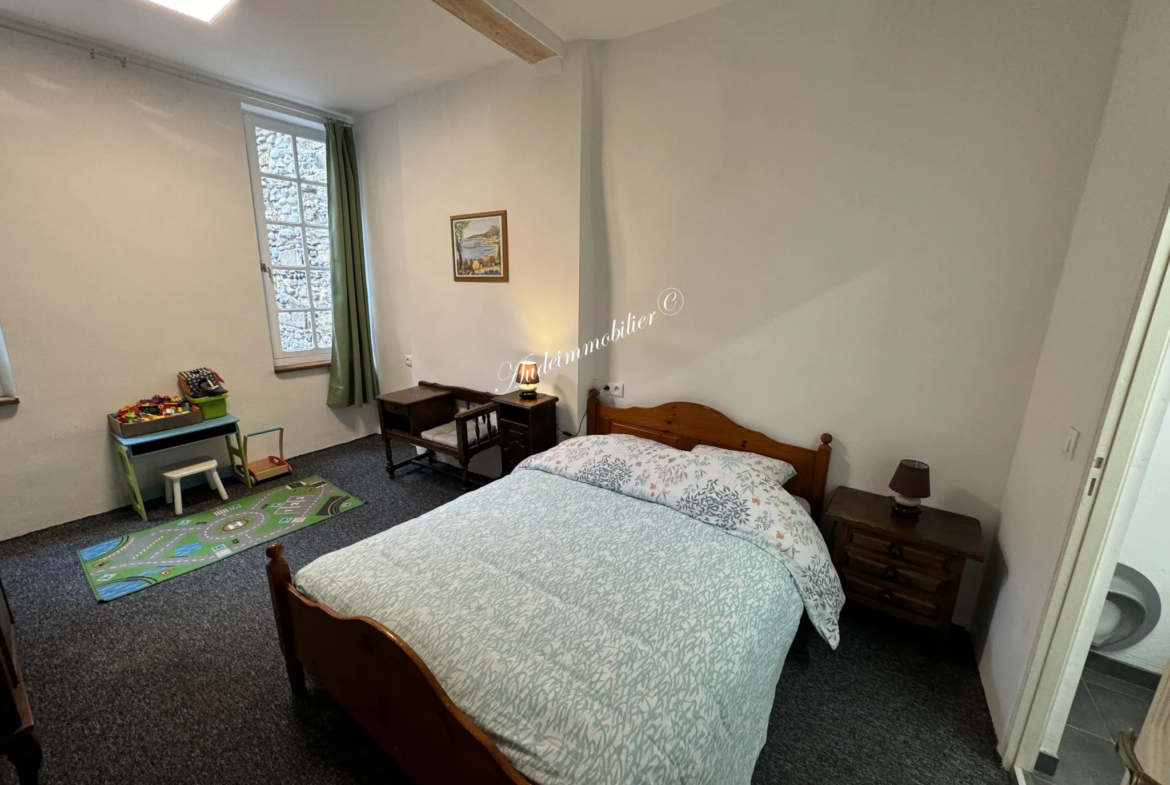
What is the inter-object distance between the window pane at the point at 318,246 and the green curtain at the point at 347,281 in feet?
0.65

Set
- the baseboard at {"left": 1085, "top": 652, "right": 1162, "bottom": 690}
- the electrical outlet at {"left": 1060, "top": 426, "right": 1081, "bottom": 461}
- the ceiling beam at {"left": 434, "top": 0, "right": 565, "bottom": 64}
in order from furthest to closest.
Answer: the ceiling beam at {"left": 434, "top": 0, "right": 565, "bottom": 64} → the baseboard at {"left": 1085, "top": 652, "right": 1162, "bottom": 690} → the electrical outlet at {"left": 1060, "top": 426, "right": 1081, "bottom": 461}

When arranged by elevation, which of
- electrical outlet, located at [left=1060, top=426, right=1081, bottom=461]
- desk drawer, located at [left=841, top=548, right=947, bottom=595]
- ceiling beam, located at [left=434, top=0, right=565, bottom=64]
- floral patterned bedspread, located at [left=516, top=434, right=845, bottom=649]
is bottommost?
desk drawer, located at [left=841, top=548, right=947, bottom=595]

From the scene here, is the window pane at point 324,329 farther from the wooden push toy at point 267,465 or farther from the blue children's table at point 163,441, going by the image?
the blue children's table at point 163,441

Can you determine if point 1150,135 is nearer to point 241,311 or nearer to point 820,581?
point 820,581

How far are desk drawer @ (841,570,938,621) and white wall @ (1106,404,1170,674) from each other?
674mm

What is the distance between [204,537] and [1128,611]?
4.32m

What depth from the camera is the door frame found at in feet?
3.70

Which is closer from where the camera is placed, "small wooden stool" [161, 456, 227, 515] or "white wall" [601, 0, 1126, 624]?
"white wall" [601, 0, 1126, 624]

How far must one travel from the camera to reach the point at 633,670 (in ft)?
3.71

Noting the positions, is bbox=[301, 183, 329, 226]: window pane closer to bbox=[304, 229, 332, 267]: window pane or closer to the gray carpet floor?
bbox=[304, 229, 332, 267]: window pane

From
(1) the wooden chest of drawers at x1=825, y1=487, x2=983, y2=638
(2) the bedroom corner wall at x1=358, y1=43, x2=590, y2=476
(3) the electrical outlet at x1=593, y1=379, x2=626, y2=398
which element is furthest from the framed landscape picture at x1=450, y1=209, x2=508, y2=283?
(1) the wooden chest of drawers at x1=825, y1=487, x2=983, y2=638

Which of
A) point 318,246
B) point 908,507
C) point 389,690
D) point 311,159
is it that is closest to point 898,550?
point 908,507

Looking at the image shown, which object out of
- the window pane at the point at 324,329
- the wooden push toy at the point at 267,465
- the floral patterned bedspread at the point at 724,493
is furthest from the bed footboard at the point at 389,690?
the window pane at the point at 324,329

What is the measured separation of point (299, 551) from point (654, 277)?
8.19ft
